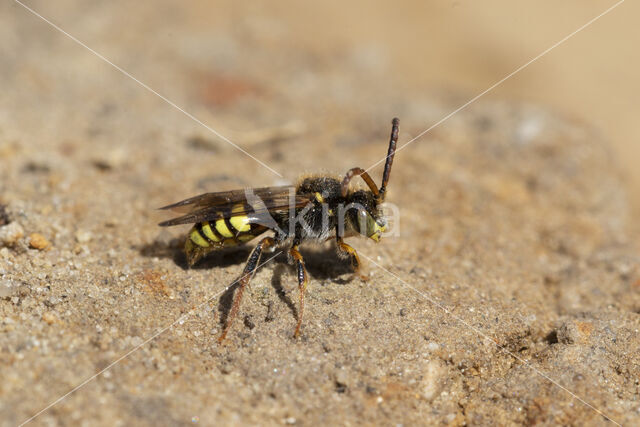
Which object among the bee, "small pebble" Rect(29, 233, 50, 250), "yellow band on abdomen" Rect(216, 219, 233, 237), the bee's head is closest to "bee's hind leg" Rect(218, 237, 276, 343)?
the bee

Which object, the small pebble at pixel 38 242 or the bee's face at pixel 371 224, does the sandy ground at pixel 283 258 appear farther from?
the bee's face at pixel 371 224

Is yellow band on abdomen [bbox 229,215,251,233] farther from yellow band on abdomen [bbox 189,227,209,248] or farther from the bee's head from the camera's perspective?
the bee's head

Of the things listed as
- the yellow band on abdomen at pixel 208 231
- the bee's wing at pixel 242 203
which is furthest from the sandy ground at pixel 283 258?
the bee's wing at pixel 242 203

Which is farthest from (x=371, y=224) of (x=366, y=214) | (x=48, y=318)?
(x=48, y=318)

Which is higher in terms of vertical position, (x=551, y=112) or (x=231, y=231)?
(x=551, y=112)

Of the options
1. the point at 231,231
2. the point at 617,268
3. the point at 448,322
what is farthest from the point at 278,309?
the point at 617,268

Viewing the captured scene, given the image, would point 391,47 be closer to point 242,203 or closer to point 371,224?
point 371,224

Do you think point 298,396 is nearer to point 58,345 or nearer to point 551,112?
point 58,345

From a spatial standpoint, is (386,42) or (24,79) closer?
(24,79)

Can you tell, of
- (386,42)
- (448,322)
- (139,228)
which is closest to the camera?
(448,322)
